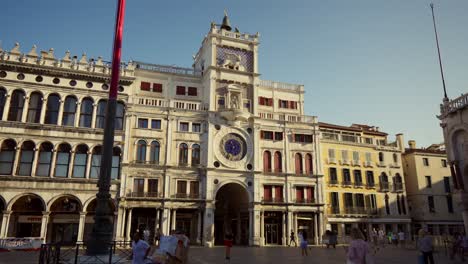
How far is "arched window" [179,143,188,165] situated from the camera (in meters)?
36.2

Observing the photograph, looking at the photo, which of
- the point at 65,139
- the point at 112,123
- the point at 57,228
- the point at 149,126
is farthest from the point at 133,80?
the point at 112,123

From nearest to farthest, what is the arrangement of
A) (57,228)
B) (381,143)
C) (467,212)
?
(467,212) < (57,228) < (381,143)

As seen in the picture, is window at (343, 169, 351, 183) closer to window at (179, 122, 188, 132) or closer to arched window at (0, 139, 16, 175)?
window at (179, 122, 188, 132)

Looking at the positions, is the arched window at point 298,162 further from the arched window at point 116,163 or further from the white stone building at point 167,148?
the arched window at point 116,163


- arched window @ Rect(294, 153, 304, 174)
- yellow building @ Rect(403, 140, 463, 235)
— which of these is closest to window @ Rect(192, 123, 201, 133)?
arched window @ Rect(294, 153, 304, 174)

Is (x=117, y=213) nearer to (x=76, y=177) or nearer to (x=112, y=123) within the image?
(x=76, y=177)

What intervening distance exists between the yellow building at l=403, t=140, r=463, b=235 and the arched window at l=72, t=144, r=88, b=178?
1661 inches

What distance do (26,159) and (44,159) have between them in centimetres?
147

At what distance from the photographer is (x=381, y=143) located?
47.6m

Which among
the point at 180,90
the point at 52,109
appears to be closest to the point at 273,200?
the point at 180,90

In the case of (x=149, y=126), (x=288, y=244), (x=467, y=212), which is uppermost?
(x=149, y=126)

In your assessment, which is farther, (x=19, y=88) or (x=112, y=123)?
(x=19, y=88)

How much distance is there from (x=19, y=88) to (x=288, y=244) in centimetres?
3155

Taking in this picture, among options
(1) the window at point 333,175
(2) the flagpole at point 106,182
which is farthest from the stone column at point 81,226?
(1) the window at point 333,175
